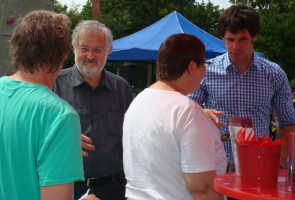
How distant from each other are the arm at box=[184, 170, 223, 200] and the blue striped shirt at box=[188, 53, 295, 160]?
996 millimetres

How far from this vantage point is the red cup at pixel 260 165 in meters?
1.41

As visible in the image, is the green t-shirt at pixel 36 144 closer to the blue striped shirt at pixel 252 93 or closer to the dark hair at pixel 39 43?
the dark hair at pixel 39 43

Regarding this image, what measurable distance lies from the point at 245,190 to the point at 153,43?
6.46 metres

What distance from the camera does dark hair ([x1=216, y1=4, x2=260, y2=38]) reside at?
101 inches

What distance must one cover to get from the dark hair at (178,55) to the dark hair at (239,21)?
909 mm

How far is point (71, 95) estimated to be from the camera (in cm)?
279

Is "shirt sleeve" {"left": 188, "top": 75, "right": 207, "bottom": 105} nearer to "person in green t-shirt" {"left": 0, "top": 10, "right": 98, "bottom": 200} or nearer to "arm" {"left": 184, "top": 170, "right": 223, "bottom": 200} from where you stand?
"arm" {"left": 184, "top": 170, "right": 223, "bottom": 200}

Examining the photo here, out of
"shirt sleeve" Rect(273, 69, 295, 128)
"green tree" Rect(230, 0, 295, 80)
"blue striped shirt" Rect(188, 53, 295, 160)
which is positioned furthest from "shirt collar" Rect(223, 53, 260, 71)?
"green tree" Rect(230, 0, 295, 80)

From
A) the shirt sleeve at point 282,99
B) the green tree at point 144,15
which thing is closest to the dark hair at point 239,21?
the shirt sleeve at point 282,99

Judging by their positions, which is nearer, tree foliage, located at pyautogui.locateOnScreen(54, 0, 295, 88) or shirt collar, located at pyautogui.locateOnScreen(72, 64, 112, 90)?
shirt collar, located at pyautogui.locateOnScreen(72, 64, 112, 90)

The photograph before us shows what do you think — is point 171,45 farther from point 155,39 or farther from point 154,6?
point 154,6

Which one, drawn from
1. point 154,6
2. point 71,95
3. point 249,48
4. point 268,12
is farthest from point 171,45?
point 154,6

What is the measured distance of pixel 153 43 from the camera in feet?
25.3

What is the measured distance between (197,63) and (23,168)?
0.82 meters
